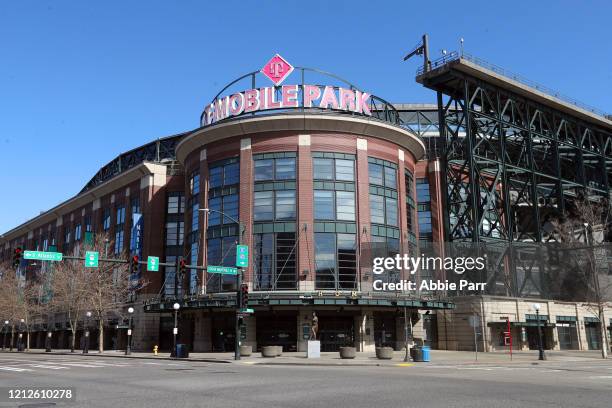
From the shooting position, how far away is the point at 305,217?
2048 inches

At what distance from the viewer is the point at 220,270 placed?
135 feet

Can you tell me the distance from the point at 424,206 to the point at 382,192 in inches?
482

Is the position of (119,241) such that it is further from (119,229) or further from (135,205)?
(135,205)

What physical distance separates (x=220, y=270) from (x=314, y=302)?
9538 mm

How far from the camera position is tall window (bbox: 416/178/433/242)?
65688 millimetres

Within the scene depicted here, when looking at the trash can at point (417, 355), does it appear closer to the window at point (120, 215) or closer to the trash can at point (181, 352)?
the trash can at point (181, 352)

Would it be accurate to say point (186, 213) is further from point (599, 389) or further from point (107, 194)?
point (599, 389)

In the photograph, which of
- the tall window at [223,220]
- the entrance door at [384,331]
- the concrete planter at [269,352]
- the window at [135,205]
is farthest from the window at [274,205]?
the window at [135,205]

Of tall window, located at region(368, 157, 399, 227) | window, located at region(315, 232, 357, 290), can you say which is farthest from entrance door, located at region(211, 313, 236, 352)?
tall window, located at region(368, 157, 399, 227)

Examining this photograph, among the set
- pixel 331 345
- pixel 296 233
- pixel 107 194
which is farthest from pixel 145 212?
pixel 331 345

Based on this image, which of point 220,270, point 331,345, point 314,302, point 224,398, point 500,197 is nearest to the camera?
point 224,398

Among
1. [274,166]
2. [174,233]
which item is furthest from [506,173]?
[174,233]

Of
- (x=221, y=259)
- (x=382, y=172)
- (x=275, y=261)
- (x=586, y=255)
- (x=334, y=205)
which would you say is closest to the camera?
(x=275, y=261)

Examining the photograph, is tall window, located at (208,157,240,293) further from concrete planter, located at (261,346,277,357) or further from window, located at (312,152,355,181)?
concrete planter, located at (261,346,277,357)
